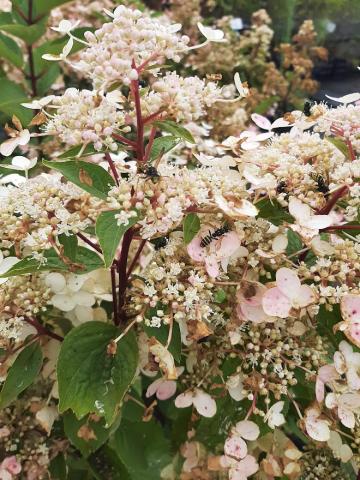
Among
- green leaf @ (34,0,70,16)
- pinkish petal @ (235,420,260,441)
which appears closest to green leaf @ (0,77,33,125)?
green leaf @ (34,0,70,16)

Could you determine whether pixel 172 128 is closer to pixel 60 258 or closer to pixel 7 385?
pixel 60 258

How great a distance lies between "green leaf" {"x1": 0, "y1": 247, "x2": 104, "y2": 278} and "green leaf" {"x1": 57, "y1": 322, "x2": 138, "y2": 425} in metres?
0.06

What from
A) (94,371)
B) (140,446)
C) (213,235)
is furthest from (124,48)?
(140,446)

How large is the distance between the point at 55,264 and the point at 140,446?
11.7 inches

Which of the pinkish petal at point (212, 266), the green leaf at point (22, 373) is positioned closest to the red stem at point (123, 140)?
the pinkish petal at point (212, 266)

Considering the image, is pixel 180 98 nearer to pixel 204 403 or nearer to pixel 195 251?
pixel 195 251

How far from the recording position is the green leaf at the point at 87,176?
0.49 metres

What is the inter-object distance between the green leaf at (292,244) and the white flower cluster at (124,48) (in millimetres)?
222

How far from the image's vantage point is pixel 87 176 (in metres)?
0.49

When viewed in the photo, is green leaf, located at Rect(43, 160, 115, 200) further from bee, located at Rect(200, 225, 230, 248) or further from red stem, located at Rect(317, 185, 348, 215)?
red stem, located at Rect(317, 185, 348, 215)

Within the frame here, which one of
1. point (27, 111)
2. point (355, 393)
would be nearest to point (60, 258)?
point (355, 393)

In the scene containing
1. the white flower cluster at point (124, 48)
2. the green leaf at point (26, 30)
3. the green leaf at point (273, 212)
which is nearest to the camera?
the white flower cluster at point (124, 48)

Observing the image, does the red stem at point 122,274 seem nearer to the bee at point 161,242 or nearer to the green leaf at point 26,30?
the bee at point 161,242

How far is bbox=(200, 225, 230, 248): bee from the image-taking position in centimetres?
50
